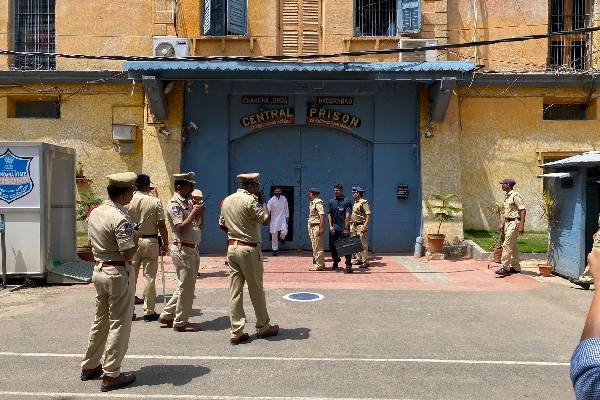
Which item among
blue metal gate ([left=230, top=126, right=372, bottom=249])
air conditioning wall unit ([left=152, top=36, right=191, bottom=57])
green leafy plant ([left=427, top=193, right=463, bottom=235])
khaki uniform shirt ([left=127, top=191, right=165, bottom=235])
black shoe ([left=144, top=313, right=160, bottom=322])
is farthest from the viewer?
blue metal gate ([left=230, top=126, right=372, bottom=249])

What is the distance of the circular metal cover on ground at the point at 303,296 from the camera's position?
928 cm

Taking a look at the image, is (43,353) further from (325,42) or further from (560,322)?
(325,42)

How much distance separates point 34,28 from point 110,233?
44.7 ft

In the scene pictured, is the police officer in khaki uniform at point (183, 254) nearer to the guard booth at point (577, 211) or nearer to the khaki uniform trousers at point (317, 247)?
the khaki uniform trousers at point (317, 247)

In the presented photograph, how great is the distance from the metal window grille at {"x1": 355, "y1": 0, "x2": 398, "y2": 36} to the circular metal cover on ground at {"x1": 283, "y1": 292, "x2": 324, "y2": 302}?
8.89 m

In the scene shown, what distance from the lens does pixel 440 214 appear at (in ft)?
48.1

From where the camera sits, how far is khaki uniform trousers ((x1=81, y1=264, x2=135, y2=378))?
17.0ft

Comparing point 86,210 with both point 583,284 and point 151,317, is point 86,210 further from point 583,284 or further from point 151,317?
point 583,284

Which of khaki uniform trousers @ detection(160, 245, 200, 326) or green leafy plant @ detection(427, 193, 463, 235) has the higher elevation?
green leafy plant @ detection(427, 193, 463, 235)

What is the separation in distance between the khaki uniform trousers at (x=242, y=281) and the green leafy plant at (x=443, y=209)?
8977 mm

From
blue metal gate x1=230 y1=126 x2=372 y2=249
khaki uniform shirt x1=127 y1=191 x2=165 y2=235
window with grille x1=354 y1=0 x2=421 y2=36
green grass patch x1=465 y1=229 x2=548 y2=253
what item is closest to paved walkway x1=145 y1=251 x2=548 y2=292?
green grass patch x1=465 y1=229 x2=548 y2=253

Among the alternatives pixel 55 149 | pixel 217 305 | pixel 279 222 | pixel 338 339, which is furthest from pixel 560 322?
pixel 55 149

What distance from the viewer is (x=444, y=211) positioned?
579 inches

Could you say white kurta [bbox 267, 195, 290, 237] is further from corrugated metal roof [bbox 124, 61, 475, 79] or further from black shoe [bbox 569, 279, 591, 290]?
black shoe [bbox 569, 279, 591, 290]
